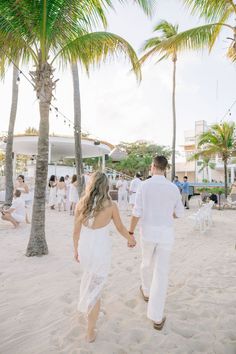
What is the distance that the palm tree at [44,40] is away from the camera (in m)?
5.38

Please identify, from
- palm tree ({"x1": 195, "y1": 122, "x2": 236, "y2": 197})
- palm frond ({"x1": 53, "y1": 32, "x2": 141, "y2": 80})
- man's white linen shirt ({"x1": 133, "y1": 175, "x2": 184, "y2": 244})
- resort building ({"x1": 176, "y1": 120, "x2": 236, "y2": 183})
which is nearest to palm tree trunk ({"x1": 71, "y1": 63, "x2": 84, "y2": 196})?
palm frond ({"x1": 53, "y1": 32, "x2": 141, "y2": 80})

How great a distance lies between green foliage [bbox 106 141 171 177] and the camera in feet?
124

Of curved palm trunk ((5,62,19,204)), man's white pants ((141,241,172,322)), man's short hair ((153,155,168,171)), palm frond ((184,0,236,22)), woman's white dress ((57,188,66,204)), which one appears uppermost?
palm frond ((184,0,236,22))

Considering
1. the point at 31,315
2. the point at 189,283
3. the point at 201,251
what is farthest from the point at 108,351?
the point at 201,251

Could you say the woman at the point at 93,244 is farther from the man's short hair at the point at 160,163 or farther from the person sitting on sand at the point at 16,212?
the person sitting on sand at the point at 16,212

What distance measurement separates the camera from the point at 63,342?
8.96 feet

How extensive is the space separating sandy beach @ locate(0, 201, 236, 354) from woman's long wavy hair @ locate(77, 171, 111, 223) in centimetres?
125

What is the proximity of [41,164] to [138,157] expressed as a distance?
33.4 metres

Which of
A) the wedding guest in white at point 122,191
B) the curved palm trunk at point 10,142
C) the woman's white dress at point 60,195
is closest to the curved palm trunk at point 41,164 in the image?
the woman's white dress at point 60,195

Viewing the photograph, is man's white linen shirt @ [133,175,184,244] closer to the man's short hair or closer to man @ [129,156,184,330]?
man @ [129,156,184,330]

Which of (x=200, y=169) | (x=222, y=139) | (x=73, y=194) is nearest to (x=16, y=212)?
(x=73, y=194)

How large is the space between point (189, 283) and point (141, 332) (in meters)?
1.67

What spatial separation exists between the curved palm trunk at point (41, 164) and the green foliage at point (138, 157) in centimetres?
3093

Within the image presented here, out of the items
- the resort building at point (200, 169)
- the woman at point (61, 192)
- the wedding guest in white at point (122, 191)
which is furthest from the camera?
the resort building at point (200, 169)
